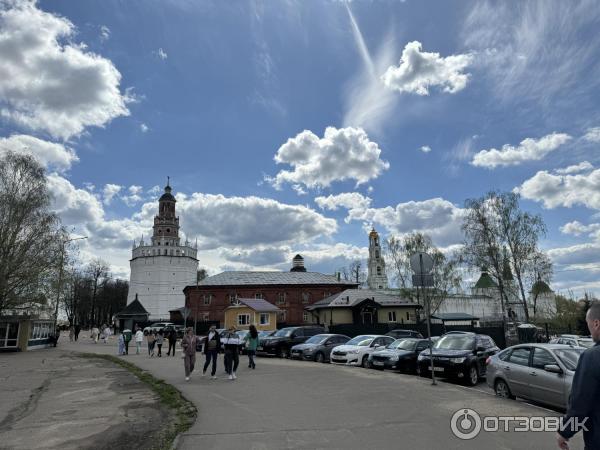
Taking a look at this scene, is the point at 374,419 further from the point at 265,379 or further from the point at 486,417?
the point at 265,379

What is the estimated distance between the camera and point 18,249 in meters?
31.6

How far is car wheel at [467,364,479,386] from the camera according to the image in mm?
13086

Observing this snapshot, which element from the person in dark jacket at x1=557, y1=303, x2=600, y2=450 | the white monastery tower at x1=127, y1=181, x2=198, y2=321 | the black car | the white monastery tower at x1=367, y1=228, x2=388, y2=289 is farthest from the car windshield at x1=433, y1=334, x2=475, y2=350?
the white monastery tower at x1=127, y1=181, x2=198, y2=321

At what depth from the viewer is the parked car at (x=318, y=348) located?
2177cm

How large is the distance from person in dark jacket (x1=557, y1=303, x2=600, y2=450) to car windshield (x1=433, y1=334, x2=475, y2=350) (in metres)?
11.3

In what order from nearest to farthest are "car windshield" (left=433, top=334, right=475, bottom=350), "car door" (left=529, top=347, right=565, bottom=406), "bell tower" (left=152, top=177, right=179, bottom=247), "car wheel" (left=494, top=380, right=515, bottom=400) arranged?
"car door" (left=529, top=347, right=565, bottom=406), "car wheel" (left=494, top=380, right=515, bottom=400), "car windshield" (left=433, top=334, right=475, bottom=350), "bell tower" (left=152, top=177, right=179, bottom=247)

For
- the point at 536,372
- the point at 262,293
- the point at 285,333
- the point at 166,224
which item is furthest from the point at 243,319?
the point at 166,224

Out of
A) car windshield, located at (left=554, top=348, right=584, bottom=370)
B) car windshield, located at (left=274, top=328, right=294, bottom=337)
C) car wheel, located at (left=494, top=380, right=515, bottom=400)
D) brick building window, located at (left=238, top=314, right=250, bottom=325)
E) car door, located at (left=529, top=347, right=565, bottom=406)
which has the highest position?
brick building window, located at (left=238, top=314, right=250, bottom=325)

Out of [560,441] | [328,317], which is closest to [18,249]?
[328,317]

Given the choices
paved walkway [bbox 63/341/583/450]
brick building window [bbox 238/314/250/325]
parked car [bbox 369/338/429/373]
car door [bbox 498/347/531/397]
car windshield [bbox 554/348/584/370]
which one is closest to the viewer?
paved walkway [bbox 63/341/583/450]

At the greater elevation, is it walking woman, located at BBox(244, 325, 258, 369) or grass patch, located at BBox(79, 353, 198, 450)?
walking woman, located at BBox(244, 325, 258, 369)

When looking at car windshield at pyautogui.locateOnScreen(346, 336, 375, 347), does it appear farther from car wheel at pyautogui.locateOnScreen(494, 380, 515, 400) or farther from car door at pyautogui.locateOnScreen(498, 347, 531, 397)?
car door at pyautogui.locateOnScreen(498, 347, 531, 397)

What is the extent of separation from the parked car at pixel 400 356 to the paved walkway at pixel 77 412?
28.7ft

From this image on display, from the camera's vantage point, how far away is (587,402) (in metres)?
3.29
